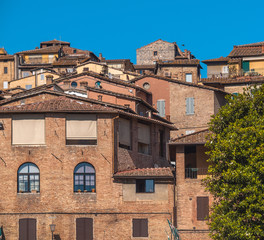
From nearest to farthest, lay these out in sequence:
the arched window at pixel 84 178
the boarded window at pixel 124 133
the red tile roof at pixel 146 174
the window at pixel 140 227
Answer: the window at pixel 140 227, the red tile roof at pixel 146 174, the arched window at pixel 84 178, the boarded window at pixel 124 133

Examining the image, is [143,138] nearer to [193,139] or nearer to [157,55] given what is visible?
[193,139]

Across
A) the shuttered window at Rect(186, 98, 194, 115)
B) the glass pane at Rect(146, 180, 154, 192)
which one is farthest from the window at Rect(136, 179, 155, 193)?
the shuttered window at Rect(186, 98, 194, 115)

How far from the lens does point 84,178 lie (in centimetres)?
5038

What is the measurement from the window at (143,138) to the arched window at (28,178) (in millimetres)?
8563

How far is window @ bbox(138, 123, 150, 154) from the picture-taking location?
5566cm

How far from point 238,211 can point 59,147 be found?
1421cm

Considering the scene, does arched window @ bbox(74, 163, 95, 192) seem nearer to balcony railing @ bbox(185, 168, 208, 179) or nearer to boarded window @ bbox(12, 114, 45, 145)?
boarded window @ bbox(12, 114, 45, 145)

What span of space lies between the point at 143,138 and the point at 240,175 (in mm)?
16040

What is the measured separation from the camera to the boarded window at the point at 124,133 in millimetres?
52625

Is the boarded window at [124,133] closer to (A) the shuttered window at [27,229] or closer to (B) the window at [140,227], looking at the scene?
(B) the window at [140,227]

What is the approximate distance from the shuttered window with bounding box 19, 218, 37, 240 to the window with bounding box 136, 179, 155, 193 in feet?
22.6

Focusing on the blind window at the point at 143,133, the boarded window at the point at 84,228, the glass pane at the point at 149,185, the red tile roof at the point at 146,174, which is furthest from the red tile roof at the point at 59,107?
the boarded window at the point at 84,228

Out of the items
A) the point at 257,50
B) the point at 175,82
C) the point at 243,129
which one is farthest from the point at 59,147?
the point at 257,50

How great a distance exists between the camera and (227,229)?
4053cm
